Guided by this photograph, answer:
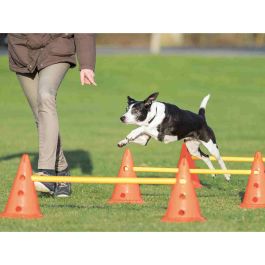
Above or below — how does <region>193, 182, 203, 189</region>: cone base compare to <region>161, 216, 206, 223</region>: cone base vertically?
below

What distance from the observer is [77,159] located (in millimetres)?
14258

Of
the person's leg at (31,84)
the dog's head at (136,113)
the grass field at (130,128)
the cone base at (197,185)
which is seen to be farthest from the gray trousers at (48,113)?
the cone base at (197,185)

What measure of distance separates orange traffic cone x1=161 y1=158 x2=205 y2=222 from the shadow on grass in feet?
16.6

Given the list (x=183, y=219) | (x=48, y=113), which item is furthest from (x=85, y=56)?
(x=183, y=219)

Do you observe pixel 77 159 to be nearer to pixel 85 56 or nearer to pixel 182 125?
pixel 182 125

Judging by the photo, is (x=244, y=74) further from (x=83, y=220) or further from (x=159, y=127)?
(x=83, y=220)

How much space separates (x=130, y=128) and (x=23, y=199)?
1242cm

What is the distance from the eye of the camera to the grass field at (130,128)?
293 inches

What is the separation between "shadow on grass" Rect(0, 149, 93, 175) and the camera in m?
13.0

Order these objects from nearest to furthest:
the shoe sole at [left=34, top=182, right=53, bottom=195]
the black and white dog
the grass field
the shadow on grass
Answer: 1. the grass field
2. the shoe sole at [left=34, top=182, right=53, bottom=195]
3. the black and white dog
4. the shadow on grass

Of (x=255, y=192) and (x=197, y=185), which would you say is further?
(x=197, y=185)

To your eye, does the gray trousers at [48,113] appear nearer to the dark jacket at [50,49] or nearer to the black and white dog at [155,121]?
the dark jacket at [50,49]

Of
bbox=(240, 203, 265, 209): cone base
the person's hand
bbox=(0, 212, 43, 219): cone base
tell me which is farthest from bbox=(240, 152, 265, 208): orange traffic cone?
bbox=(0, 212, 43, 219): cone base

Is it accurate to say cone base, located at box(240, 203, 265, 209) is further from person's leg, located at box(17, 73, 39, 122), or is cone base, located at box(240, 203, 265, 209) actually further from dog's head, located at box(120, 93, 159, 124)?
A: person's leg, located at box(17, 73, 39, 122)
